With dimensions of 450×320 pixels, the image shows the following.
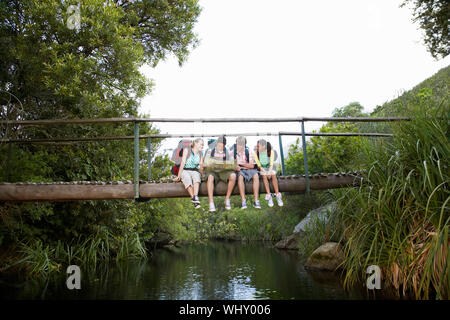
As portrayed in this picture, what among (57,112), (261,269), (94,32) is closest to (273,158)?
(261,269)

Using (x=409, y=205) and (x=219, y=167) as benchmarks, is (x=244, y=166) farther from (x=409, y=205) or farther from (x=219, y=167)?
(x=409, y=205)

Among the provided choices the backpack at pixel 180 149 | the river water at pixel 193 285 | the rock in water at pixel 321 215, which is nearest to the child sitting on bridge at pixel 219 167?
the backpack at pixel 180 149

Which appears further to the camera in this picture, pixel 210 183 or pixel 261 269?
pixel 261 269

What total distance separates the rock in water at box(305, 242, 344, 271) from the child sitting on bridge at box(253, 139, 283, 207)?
2.50m

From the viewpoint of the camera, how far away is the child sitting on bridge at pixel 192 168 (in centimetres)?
434

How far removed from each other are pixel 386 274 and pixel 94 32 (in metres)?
6.17

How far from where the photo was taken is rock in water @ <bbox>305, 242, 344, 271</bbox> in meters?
6.18

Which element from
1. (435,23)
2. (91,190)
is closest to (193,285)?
(91,190)

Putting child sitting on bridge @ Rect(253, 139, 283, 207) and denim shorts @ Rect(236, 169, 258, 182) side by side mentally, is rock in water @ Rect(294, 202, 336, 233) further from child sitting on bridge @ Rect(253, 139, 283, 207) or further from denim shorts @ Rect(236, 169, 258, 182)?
denim shorts @ Rect(236, 169, 258, 182)

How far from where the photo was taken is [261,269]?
6.83m

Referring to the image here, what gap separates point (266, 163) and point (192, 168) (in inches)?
41.1

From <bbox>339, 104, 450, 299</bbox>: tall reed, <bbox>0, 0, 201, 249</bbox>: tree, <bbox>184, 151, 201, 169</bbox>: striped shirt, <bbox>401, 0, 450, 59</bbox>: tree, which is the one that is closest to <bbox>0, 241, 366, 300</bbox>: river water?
<bbox>339, 104, 450, 299</bbox>: tall reed
